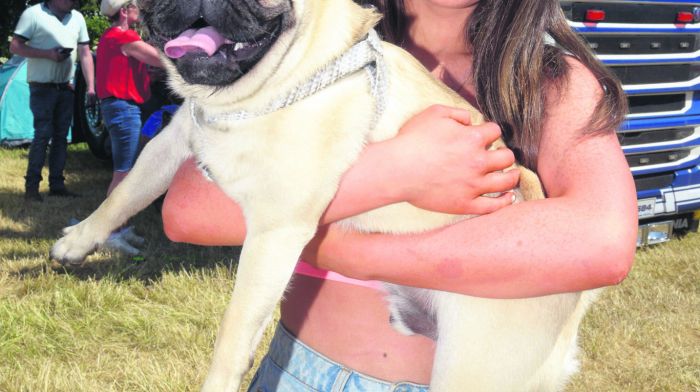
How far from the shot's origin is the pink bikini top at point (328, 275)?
1.70 meters

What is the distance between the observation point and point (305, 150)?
1.52 m

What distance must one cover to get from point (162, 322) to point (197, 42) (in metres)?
2.80

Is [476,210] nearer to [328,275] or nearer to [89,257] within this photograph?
[328,275]

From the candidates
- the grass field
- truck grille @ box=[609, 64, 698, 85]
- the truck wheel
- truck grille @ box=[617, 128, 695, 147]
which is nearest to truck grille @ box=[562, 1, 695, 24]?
truck grille @ box=[609, 64, 698, 85]

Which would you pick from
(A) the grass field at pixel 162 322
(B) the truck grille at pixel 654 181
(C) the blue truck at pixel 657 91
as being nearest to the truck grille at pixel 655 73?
(C) the blue truck at pixel 657 91

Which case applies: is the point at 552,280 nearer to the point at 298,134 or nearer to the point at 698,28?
the point at 298,134

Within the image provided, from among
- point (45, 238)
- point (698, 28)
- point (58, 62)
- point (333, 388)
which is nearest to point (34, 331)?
point (45, 238)

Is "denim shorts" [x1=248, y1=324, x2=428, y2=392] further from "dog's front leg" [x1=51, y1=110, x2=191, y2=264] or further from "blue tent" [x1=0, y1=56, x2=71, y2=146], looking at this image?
"blue tent" [x1=0, y1=56, x2=71, y2=146]

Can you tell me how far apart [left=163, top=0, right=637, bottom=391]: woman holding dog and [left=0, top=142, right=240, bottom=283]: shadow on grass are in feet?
10.2

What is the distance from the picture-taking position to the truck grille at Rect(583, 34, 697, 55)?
489 cm

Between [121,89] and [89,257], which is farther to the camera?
[121,89]

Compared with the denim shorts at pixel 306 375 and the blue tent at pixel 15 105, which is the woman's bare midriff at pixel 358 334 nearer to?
the denim shorts at pixel 306 375

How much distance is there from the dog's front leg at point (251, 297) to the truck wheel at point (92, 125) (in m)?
7.30

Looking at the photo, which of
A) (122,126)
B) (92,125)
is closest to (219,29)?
(122,126)
